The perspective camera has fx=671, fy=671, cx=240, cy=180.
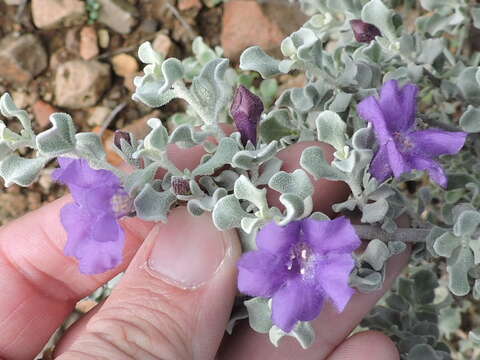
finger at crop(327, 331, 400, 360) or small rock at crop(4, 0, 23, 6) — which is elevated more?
small rock at crop(4, 0, 23, 6)

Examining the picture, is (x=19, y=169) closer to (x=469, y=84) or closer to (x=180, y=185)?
(x=180, y=185)

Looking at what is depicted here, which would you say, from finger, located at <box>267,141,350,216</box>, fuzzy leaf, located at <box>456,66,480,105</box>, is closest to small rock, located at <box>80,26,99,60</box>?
finger, located at <box>267,141,350,216</box>

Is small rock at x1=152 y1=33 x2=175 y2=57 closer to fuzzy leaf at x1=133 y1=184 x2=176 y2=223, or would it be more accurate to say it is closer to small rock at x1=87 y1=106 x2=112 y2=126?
small rock at x1=87 y1=106 x2=112 y2=126

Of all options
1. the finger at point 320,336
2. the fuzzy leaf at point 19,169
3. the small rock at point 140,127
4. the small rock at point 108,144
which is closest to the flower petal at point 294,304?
the finger at point 320,336

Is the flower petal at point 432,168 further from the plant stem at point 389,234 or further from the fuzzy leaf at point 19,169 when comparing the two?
the fuzzy leaf at point 19,169

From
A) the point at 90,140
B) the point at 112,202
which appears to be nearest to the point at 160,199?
the point at 112,202

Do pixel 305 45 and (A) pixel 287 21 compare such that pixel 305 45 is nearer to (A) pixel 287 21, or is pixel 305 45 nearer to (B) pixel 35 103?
(A) pixel 287 21

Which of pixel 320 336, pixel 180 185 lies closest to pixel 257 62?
pixel 180 185
